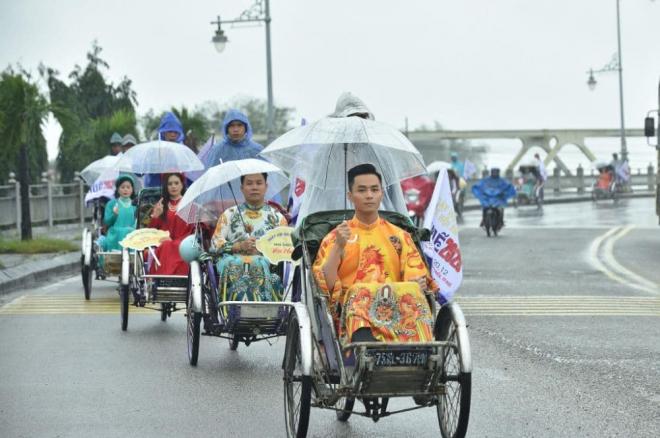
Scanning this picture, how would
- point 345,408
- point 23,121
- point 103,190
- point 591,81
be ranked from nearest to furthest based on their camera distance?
point 345,408 < point 103,190 < point 23,121 < point 591,81

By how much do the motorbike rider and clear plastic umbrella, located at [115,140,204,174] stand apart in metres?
16.3

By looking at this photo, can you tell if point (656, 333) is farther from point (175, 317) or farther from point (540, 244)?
point (540, 244)

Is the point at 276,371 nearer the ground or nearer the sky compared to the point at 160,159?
nearer the ground

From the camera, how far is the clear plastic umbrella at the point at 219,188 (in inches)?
401

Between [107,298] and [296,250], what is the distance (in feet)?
28.0

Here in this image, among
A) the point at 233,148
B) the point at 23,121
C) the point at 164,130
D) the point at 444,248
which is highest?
the point at 23,121

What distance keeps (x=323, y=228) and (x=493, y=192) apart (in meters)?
22.7

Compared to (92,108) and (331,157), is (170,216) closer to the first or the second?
(331,157)

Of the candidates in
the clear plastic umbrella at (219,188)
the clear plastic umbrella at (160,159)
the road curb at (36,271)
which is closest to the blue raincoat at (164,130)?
the clear plastic umbrella at (160,159)

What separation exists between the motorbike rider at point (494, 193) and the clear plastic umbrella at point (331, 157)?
2009 cm

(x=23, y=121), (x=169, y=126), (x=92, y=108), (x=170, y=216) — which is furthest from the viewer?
(x=92, y=108)

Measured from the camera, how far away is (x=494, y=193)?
1176 inches

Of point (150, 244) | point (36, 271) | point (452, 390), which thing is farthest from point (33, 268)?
point (452, 390)

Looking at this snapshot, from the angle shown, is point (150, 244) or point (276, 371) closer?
point (276, 371)
